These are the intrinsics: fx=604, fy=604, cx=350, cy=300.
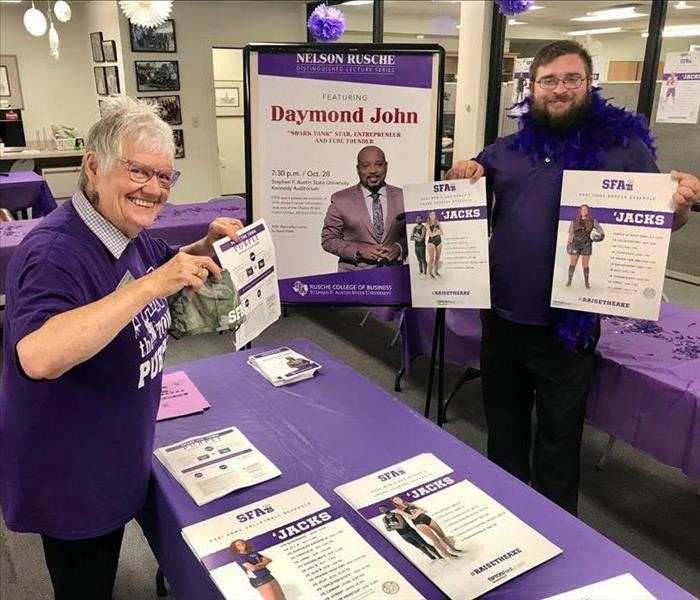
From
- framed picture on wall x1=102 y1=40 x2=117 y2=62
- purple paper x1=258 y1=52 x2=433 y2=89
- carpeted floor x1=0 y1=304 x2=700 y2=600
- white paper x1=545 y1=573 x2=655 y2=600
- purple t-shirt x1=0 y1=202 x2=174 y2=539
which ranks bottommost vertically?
carpeted floor x1=0 y1=304 x2=700 y2=600

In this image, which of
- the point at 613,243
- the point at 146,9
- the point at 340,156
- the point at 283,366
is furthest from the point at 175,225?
the point at 613,243

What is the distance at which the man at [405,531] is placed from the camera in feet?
3.75

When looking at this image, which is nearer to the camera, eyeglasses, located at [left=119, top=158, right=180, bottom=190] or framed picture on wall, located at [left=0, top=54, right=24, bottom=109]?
eyeglasses, located at [left=119, top=158, right=180, bottom=190]

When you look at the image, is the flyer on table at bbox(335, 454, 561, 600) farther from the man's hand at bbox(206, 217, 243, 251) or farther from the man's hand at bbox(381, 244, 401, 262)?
the man's hand at bbox(381, 244, 401, 262)

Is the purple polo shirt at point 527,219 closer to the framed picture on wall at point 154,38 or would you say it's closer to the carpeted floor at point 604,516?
the carpeted floor at point 604,516

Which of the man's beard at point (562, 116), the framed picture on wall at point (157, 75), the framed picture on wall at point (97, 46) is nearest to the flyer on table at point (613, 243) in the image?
the man's beard at point (562, 116)

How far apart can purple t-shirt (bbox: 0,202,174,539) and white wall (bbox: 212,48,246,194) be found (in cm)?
827

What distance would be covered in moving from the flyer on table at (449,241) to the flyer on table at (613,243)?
25cm

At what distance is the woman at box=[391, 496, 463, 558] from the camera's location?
1154 millimetres

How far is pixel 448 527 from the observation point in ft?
3.94

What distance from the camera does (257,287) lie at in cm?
150

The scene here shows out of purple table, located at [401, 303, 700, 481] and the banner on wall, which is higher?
the banner on wall

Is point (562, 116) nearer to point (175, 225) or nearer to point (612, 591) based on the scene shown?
point (612, 591)

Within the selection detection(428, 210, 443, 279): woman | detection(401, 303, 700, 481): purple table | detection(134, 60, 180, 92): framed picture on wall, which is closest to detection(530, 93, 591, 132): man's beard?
detection(428, 210, 443, 279): woman
